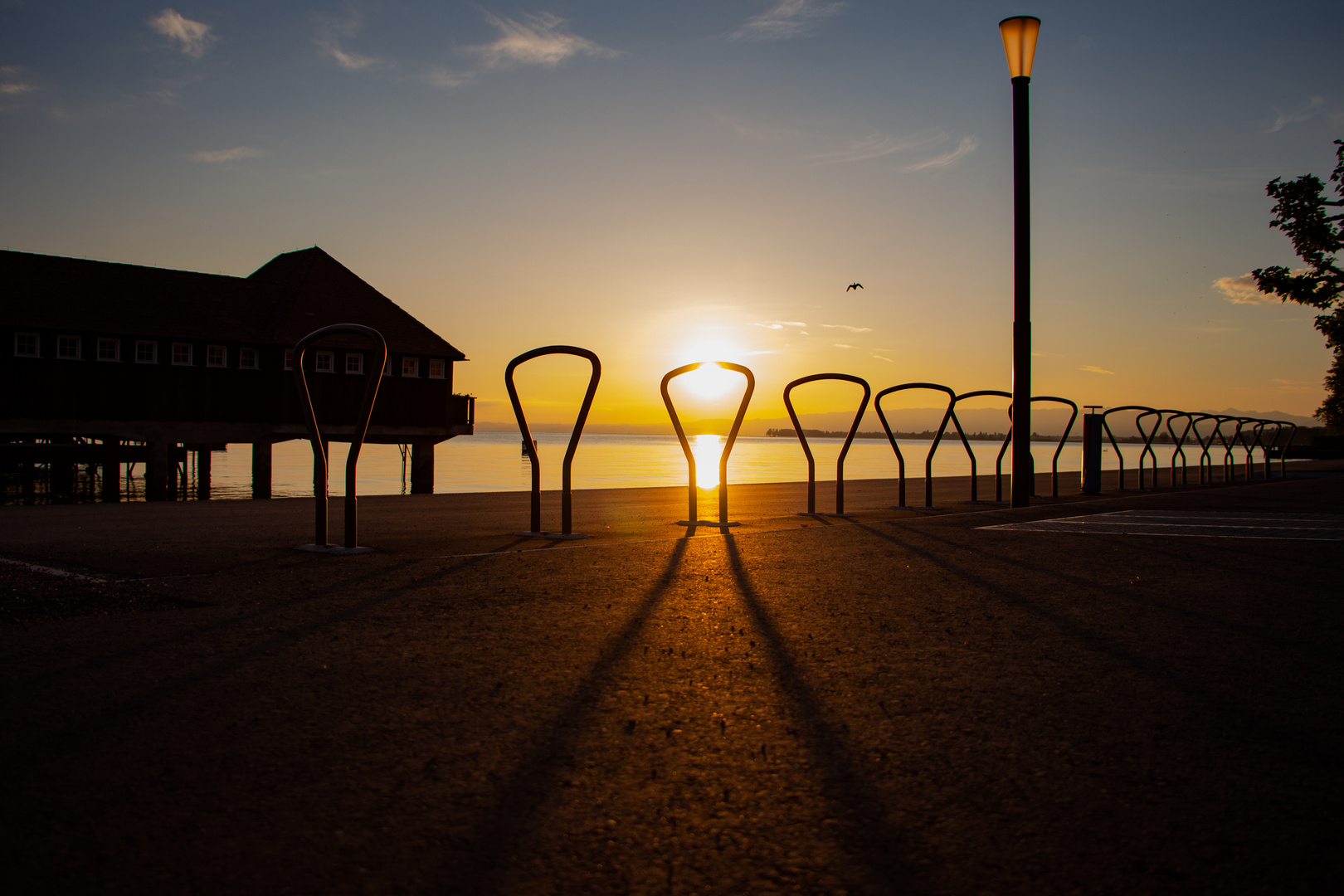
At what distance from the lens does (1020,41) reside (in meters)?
11.7

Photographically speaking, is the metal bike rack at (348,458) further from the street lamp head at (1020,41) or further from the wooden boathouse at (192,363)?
the wooden boathouse at (192,363)

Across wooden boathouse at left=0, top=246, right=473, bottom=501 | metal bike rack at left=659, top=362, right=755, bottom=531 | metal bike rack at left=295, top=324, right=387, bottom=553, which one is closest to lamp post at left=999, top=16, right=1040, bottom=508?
metal bike rack at left=659, top=362, right=755, bottom=531

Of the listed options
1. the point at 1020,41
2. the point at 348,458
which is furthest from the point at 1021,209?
the point at 348,458

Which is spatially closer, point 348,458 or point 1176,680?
point 1176,680

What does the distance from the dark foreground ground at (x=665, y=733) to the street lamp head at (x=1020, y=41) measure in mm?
8118

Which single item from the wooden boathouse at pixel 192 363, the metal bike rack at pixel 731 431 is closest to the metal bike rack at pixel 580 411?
the metal bike rack at pixel 731 431

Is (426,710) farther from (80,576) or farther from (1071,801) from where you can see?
(80,576)

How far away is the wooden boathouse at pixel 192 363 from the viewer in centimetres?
2514

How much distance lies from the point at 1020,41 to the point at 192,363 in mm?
24899

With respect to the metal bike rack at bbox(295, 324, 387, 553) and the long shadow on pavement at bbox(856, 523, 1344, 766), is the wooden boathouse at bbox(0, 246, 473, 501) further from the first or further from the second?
the long shadow on pavement at bbox(856, 523, 1344, 766)

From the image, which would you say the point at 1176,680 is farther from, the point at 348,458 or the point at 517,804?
the point at 348,458

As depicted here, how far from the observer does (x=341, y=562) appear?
6977 millimetres

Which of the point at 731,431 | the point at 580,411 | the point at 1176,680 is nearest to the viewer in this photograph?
the point at 1176,680

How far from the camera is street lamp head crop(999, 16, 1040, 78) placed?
11.6 metres
